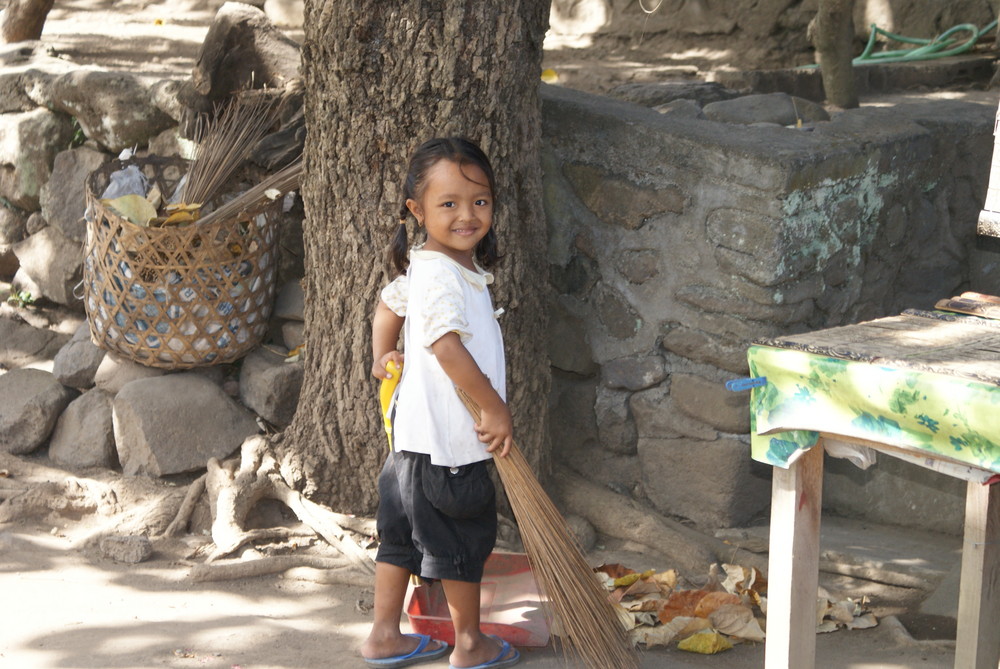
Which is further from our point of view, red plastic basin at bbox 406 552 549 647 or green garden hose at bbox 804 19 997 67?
green garden hose at bbox 804 19 997 67

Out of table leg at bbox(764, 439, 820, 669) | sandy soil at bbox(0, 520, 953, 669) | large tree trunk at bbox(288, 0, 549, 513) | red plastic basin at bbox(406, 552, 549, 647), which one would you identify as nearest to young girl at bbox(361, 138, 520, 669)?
red plastic basin at bbox(406, 552, 549, 647)

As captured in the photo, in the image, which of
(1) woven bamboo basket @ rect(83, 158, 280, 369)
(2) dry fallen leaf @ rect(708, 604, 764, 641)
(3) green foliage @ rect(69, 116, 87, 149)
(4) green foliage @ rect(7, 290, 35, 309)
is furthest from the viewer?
(4) green foliage @ rect(7, 290, 35, 309)

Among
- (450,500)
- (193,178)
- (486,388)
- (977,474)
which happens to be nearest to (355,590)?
(450,500)

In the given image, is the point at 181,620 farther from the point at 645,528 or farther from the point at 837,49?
the point at 837,49

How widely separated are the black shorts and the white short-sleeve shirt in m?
0.05

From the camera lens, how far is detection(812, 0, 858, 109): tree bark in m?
4.42

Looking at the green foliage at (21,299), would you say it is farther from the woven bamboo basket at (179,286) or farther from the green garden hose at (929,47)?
the green garden hose at (929,47)

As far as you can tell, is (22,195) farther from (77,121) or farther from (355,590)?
(355,590)

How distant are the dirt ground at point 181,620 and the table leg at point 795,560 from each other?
70 centimetres

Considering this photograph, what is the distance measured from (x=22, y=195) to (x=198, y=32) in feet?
5.66

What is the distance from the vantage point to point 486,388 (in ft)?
8.23

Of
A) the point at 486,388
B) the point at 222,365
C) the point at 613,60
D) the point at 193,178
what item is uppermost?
the point at 613,60

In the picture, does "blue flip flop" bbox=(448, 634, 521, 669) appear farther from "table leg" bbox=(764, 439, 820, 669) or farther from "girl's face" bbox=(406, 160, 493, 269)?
"girl's face" bbox=(406, 160, 493, 269)

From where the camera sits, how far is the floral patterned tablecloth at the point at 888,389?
180 cm
